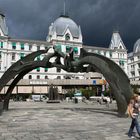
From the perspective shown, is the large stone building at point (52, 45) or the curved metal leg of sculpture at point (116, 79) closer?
the curved metal leg of sculpture at point (116, 79)

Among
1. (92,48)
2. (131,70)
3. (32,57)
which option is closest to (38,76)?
(92,48)

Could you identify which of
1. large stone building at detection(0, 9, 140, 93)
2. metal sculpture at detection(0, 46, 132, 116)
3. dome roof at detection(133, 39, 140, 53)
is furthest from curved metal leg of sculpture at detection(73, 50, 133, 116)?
dome roof at detection(133, 39, 140, 53)

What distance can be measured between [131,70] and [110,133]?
107769 mm

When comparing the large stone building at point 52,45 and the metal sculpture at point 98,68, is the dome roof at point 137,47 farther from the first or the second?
the metal sculpture at point 98,68

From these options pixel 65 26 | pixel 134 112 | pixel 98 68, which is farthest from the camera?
pixel 65 26

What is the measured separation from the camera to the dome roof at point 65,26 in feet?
306

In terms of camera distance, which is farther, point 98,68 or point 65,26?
point 65,26

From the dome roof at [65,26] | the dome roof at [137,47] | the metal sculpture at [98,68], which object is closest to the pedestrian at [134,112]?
the metal sculpture at [98,68]

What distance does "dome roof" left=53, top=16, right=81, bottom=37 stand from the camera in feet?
306

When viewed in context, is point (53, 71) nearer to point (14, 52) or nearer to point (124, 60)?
point (14, 52)

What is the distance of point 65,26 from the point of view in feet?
309

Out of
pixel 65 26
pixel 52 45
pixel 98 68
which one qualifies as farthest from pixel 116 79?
pixel 65 26

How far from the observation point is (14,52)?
8594 cm

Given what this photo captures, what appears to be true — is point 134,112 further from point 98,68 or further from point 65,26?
point 65,26
